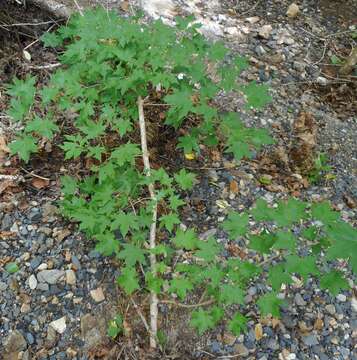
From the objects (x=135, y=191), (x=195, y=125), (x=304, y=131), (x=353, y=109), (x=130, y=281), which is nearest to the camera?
(x=130, y=281)

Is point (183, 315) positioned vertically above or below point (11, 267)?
above

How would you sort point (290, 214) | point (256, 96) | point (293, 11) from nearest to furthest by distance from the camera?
point (290, 214) < point (256, 96) < point (293, 11)

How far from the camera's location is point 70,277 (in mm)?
2705

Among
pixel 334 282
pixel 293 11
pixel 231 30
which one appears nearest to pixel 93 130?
pixel 334 282

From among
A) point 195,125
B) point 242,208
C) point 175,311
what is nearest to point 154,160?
point 195,125

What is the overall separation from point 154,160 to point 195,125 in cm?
43

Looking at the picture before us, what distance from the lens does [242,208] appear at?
10.3 feet

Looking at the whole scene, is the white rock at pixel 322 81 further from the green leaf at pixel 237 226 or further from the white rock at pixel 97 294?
the white rock at pixel 97 294

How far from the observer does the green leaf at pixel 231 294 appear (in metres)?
2.26

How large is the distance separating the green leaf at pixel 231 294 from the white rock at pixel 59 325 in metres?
0.88

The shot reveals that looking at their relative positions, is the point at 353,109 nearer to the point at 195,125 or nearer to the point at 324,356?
the point at 195,125

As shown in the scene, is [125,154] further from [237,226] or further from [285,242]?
[285,242]

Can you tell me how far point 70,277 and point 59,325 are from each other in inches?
11.1

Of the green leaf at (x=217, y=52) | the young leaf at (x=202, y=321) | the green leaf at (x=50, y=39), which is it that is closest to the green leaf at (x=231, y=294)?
the young leaf at (x=202, y=321)
